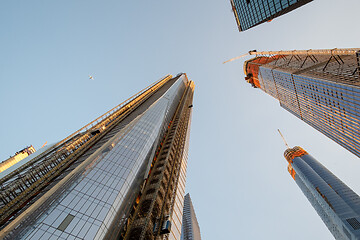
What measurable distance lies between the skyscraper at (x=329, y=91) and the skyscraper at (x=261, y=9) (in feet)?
83.1

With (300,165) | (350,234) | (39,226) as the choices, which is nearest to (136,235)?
(39,226)

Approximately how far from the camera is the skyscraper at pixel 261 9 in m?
75.1

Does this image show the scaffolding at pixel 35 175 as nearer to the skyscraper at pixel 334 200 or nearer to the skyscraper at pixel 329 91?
Answer: the skyscraper at pixel 329 91

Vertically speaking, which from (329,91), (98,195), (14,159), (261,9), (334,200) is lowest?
(334,200)

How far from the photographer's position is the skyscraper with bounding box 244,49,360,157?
8050cm

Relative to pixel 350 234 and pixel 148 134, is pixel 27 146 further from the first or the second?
pixel 350 234

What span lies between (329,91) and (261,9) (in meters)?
42.6

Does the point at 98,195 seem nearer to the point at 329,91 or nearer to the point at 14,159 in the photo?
the point at 329,91

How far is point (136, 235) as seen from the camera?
4388 centimetres

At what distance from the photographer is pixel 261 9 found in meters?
87.6

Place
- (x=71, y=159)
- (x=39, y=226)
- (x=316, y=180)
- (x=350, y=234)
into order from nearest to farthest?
(x=39, y=226) < (x=71, y=159) < (x=350, y=234) < (x=316, y=180)

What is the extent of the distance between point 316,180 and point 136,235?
6839 inches

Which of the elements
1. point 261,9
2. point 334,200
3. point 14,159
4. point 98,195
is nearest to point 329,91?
point 261,9

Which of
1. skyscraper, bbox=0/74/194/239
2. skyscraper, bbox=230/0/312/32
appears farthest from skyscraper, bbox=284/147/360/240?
skyscraper, bbox=0/74/194/239
